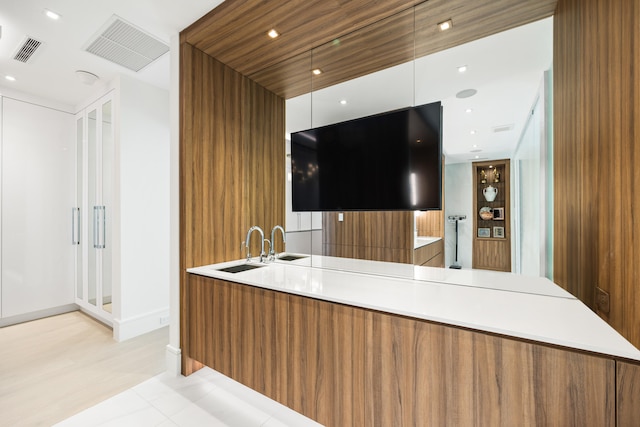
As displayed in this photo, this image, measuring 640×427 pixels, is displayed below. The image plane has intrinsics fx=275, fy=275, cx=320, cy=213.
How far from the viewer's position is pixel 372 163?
6.55ft

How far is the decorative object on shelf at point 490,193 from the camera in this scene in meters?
1.64

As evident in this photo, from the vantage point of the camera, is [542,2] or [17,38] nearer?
[542,2]

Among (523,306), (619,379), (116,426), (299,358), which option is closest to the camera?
(619,379)

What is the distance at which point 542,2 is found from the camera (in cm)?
150

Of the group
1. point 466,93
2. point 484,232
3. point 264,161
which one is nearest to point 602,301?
point 484,232

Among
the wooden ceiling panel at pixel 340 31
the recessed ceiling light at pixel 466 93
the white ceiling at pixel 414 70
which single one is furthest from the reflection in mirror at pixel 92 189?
the recessed ceiling light at pixel 466 93

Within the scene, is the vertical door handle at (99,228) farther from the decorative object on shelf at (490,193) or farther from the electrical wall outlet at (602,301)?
the electrical wall outlet at (602,301)

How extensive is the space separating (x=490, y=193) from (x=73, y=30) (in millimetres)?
3251

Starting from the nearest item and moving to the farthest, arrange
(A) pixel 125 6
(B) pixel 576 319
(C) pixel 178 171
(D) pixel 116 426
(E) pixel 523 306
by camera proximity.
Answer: (B) pixel 576 319 < (E) pixel 523 306 < (D) pixel 116 426 < (A) pixel 125 6 < (C) pixel 178 171

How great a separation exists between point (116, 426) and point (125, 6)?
8.87 feet

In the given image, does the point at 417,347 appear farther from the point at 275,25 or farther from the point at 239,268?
the point at 275,25

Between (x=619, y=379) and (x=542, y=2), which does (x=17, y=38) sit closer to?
(x=542, y=2)

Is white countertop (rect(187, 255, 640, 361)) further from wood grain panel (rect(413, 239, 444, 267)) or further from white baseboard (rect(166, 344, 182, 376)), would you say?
white baseboard (rect(166, 344, 182, 376))

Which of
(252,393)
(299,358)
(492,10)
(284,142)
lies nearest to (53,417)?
(252,393)
